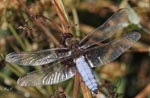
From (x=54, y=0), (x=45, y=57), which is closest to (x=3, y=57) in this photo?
(x=45, y=57)

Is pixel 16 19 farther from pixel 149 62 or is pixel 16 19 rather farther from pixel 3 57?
pixel 149 62

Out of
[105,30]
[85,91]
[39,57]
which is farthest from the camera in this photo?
[105,30]

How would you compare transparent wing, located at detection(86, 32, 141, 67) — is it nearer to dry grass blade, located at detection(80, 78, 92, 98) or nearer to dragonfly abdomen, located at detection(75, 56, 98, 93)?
dragonfly abdomen, located at detection(75, 56, 98, 93)

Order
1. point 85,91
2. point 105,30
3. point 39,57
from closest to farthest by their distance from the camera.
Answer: point 85,91 → point 39,57 → point 105,30

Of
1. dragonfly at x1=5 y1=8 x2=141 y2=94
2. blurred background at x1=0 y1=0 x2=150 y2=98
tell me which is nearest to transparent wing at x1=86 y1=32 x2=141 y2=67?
dragonfly at x1=5 y1=8 x2=141 y2=94

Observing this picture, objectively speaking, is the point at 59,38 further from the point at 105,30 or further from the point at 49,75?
the point at 49,75

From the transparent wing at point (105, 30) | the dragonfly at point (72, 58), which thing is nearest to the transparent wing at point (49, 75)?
the dragonfly at point (72, 58)

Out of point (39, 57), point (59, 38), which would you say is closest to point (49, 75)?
point (39, 57)
